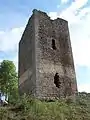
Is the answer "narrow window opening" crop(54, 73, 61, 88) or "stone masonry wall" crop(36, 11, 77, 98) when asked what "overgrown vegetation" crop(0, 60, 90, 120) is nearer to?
"stone masonry wall" crop(36, 11, 77, 98)

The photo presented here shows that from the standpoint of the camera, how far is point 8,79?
2386 centimetres

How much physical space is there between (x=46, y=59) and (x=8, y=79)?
9.18 meters

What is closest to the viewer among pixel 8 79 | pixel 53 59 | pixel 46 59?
pixel 46 59

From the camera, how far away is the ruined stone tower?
15.1m

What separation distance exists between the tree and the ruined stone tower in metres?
5.65

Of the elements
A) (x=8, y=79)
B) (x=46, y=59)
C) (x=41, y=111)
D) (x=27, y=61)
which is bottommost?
(x=41, y=111)

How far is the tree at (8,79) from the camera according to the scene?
2353 centimetres

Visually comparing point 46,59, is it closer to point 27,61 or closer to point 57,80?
point 57,80

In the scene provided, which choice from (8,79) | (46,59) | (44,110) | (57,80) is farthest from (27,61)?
(8,79)

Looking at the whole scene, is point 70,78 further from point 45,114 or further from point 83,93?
point 45,114

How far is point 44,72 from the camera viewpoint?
603 inches

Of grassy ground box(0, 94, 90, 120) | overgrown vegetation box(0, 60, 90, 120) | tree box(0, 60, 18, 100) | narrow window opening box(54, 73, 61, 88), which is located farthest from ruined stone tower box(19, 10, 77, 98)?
tree box(0, 60, 18, 100)

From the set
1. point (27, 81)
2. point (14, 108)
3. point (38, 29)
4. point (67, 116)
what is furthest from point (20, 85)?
point (67, 116)

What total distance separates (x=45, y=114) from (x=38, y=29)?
302 inches
